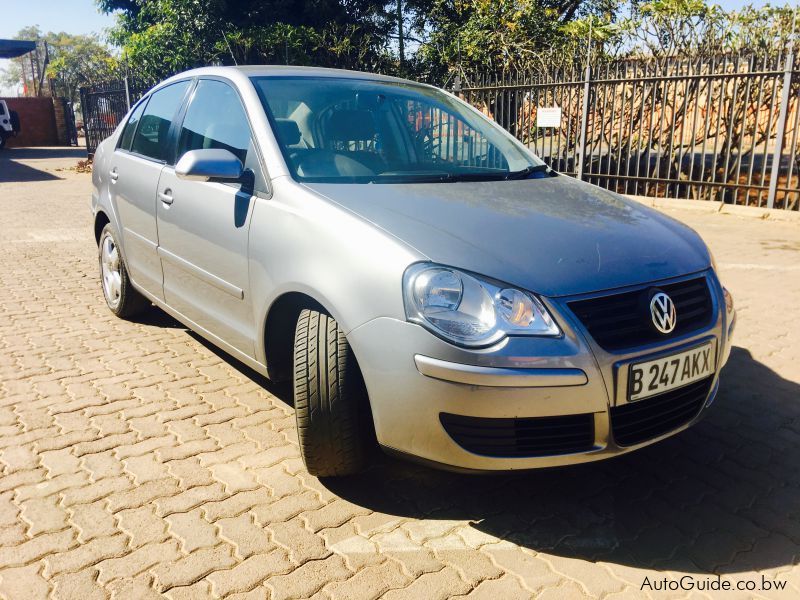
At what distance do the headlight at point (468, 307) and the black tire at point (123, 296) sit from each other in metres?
3.18

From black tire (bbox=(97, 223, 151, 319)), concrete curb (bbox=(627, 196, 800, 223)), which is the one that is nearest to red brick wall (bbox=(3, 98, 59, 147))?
concrete curb (bbox=(627, 196, 800, 223))

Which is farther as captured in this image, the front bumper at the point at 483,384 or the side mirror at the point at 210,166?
the side mirror at the point at 210,166

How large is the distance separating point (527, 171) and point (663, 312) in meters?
1.40

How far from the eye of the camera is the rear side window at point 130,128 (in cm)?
483

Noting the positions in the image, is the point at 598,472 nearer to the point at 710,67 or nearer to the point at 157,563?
the point at 157,563

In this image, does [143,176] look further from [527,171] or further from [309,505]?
[309,505]

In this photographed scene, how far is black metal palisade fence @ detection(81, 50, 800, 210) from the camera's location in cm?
967

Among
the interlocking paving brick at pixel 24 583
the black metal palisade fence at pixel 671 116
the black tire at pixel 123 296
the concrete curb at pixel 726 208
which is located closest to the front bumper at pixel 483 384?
the interlocking paving brick at pixel 24 583

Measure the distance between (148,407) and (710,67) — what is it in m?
9.47

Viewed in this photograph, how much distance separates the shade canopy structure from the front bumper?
36541 mm

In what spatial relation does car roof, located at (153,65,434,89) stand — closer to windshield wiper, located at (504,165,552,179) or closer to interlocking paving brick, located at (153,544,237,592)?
windshield wiper, located at (504,165,552,179)

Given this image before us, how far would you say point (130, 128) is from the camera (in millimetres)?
4898

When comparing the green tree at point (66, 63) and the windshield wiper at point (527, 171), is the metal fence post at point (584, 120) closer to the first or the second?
the windshield wiper at point (527, 171)

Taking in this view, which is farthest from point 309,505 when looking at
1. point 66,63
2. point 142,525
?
point 66,63
